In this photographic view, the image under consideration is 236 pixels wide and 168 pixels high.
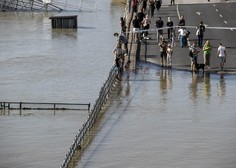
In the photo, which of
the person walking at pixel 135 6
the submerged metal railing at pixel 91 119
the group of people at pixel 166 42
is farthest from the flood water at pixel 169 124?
the person walking at pixel 135 6

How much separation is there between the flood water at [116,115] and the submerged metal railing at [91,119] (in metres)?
0.34

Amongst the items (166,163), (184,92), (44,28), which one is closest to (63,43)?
(44,28)

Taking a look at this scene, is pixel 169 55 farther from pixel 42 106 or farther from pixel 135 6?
pixel 135 6

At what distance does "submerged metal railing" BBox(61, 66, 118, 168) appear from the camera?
1043 inches

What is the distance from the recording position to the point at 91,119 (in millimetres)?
31109

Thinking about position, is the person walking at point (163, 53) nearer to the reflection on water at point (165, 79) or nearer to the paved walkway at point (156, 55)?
the paved walkway at point (156, 55)

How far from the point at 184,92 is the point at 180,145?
8.61 meters

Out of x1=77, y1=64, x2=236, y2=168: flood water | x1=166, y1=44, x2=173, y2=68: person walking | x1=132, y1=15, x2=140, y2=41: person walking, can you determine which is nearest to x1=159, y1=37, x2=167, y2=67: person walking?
x1=166, y1=44, x2=173, y2=68: person walking

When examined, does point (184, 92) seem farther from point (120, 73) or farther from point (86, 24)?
point (86, 24)

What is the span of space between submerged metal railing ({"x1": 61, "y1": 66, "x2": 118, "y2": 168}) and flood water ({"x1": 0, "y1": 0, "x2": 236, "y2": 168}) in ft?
1.13

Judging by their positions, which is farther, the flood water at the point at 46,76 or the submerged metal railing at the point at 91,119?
the flood water at the point at 46,76

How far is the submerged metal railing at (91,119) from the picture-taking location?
2650cm

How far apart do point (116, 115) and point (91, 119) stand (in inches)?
86.4

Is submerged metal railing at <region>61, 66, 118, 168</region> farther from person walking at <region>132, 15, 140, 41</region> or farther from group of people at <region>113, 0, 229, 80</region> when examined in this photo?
person walking at <region>132, 15, 140, 41</region>
